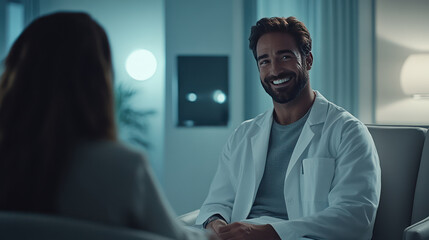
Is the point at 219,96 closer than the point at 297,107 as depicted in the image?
No

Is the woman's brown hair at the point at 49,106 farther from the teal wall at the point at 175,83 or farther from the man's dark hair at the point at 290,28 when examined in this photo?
the teal wall at the point at 175,83

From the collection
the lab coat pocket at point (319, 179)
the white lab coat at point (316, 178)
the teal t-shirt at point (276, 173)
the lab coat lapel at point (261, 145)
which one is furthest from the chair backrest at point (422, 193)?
the lab coat lapel at point (261, 145)

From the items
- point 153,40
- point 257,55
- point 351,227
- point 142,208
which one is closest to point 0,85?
point 142,208

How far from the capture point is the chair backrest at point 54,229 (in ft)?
2.38

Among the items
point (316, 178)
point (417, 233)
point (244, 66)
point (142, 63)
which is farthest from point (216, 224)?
point (142, 63)

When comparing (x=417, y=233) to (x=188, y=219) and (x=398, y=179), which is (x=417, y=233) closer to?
(x=398, y=179)

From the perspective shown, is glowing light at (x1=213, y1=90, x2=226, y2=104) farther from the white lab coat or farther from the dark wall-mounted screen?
the white lab coat

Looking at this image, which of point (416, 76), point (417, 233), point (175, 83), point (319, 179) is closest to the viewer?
point (417, 233)

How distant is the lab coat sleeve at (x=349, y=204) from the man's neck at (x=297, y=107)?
0.30 meters

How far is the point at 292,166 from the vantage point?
1.77 meters

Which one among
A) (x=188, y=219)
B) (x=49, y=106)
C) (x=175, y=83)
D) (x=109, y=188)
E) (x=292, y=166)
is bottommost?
(x=188, y=219)

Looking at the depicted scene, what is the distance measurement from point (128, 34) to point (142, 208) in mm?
4165

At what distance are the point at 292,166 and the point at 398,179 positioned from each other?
0.44m

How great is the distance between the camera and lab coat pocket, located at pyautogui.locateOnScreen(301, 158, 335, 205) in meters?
1.70
